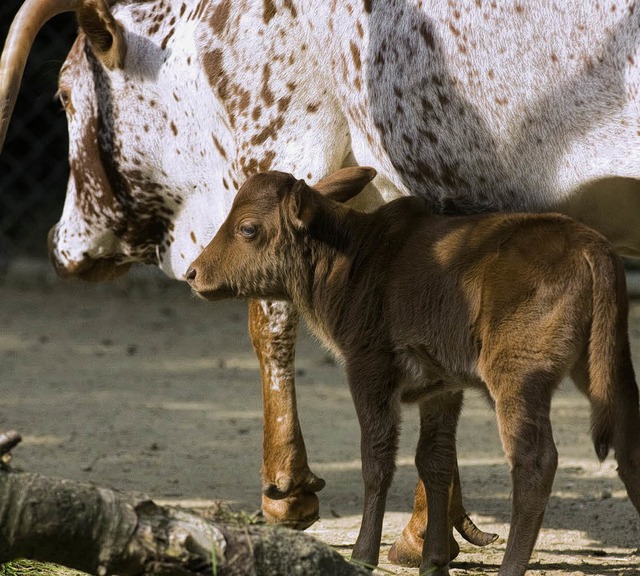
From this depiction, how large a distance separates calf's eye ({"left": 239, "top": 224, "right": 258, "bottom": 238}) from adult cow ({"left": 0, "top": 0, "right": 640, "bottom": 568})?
1.45 ft

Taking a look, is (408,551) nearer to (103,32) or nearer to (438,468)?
(438,468)

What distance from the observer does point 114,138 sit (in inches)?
177

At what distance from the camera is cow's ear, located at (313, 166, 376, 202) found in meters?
3.61

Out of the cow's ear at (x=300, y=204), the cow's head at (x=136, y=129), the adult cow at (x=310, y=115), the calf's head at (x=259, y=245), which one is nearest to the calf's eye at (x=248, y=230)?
the calf's head at (x=259, y=245)

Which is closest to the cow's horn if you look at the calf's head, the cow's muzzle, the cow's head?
the cow's head

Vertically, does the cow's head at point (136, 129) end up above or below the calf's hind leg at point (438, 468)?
above

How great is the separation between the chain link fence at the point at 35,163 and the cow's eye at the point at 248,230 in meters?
5.57

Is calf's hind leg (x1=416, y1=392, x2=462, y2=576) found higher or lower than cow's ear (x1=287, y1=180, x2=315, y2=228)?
lower

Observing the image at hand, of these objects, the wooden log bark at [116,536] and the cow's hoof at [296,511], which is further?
the cow's hoof at [296,511]

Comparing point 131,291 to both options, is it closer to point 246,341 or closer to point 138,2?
point 246,341

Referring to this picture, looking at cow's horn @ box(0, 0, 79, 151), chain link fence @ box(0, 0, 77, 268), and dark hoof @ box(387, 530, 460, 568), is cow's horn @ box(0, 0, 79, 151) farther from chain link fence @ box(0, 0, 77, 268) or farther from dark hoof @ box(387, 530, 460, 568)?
chain link fence @ box(0, 0, 77, 268)

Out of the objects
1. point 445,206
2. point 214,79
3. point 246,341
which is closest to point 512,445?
point 445,206

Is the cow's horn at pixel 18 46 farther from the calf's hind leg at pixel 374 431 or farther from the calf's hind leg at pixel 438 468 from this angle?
the calf's hind leg at pixel 438 468

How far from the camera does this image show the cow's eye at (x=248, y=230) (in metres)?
3.51
